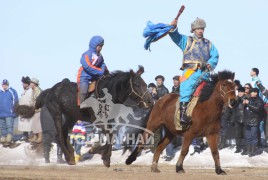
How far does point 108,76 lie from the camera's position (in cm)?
1678

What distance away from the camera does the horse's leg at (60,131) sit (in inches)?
691

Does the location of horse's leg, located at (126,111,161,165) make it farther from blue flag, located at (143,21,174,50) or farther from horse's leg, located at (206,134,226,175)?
horse's leg, located at (206,134,226,175)

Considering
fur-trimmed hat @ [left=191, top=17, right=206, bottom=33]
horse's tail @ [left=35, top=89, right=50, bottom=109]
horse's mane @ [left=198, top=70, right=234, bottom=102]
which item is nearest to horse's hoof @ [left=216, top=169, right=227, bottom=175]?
horse's mane @ [left=198, top=70, right=234, bottom=102]

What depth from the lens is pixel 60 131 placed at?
1772 centimetres

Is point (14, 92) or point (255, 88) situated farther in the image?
point (14, 92)

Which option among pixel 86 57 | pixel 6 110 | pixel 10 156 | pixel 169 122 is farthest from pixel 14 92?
pixel 169 122

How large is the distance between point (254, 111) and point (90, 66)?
15.6ft

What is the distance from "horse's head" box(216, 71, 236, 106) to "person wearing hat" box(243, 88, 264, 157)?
472cm

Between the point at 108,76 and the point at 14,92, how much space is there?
28.9 ft

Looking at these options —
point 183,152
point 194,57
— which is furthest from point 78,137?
point 183,152

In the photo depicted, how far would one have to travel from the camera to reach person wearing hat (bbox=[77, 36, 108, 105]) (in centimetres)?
1695

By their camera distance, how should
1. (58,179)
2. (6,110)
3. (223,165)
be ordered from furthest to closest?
1. (6,110)
2. (223,165)
3. (58,179)

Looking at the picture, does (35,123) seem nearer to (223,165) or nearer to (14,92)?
(14,92)

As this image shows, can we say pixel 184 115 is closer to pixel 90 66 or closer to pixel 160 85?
pixel 90 66
